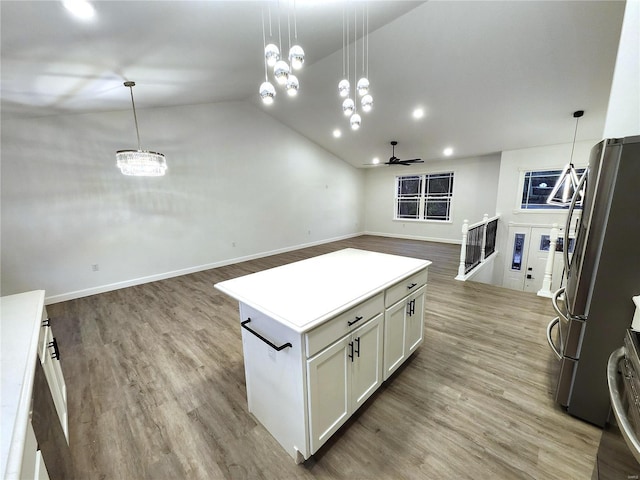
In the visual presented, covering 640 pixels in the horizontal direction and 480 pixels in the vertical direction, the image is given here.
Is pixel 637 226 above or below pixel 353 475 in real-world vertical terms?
above

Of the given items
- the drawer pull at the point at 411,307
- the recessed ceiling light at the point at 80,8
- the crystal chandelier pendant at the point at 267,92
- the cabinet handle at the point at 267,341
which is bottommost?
the drawer pull at the point at 411,307

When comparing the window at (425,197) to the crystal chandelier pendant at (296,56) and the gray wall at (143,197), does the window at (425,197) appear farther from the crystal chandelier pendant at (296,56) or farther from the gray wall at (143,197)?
the crystal chandelier pendant at (296,56)

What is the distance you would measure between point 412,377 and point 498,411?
0.58 meters

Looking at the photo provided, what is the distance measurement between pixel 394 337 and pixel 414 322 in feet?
1.14

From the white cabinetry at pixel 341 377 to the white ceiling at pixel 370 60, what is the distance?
2541 mm

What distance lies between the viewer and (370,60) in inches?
156

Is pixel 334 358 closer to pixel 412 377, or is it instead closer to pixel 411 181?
pixel 412 377

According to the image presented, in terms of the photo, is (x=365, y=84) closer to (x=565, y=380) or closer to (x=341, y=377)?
(x=341, y=377)

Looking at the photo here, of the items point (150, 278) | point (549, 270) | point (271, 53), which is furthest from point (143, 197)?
point (549, 270)

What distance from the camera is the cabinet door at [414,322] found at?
2094 mm

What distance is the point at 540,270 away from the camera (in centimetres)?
604

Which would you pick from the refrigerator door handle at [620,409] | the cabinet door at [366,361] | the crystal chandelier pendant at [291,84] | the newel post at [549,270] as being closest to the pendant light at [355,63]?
the crystal chandelier pendant at [291,84]

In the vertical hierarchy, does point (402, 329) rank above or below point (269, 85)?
below

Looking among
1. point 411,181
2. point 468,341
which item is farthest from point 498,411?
point 411,181
